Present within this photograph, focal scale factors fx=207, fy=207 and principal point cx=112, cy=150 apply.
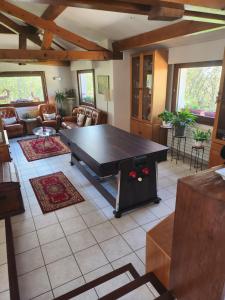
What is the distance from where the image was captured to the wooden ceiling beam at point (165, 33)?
300 cm

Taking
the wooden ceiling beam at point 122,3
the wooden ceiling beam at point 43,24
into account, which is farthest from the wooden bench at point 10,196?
the wooden ceiling beam at point 43,24

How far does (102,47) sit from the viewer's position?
201 inches

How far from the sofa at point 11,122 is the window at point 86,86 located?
2288mm

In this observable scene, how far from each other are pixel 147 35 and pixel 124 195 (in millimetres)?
3187

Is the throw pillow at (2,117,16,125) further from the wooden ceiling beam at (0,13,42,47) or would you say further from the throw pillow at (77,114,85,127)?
the wooden ceiling beam at (0,13,42,47)

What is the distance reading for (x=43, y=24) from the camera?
430 centimetres

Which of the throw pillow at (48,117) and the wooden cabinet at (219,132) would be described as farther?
the throw pillow at (48,117)

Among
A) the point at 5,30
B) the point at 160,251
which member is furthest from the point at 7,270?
the point at 5,30

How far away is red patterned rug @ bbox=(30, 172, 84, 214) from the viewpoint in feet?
10.2

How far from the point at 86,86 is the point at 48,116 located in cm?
166

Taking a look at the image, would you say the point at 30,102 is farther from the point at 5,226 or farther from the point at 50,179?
the point at 5,226

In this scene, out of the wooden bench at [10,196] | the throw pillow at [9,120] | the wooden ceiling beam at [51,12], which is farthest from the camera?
the throw pillow at [9,120]

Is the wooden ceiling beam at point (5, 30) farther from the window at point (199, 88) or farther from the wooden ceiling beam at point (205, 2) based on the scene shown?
the wooden ceiling beam at point (205, 2)

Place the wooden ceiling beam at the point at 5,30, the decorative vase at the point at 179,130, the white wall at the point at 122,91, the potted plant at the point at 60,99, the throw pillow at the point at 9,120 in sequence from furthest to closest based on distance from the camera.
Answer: the potted plant at the point at 60,99 → the throw pillow at the point at 9,120 → the wooden ceiling beam at the point at 5,30 → the white wall at the point at 122,91 → the decorative vase at the point at 179,130
